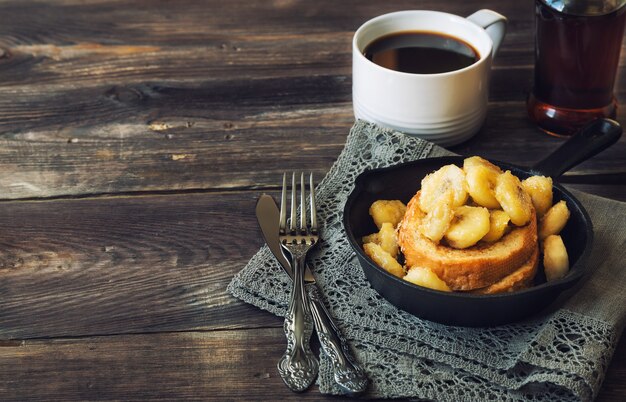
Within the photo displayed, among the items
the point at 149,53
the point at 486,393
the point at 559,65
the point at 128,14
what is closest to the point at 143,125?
the point at 149,53

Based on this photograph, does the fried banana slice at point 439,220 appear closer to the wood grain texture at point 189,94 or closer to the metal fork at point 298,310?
the metal fork at point 298,310

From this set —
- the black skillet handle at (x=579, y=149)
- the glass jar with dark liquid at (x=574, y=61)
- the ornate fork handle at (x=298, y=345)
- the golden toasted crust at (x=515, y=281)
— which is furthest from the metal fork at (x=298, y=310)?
the glass jar with dark liquid at (x=574, y=61)

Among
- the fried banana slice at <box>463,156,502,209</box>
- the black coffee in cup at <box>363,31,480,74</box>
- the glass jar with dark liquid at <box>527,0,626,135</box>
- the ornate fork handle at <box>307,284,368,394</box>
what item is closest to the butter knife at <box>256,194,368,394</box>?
the ornate fork handle at <box>307,284,368,394</box>

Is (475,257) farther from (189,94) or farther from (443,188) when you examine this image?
(189,94)

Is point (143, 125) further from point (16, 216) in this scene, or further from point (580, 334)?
point (580, 334)

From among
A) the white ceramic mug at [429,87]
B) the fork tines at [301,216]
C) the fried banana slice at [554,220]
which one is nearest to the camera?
the fried banana slice at [554,220]

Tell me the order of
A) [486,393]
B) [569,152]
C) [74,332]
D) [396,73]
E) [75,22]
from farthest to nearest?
[75,22]
[396,73]
[569,152]
[74,332]
[486,393]

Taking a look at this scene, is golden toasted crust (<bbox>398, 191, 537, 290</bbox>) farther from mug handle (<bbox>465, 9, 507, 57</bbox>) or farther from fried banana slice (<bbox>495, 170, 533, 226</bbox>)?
mug handle (<bbox>465, 9, 507, 57</bbox>)
